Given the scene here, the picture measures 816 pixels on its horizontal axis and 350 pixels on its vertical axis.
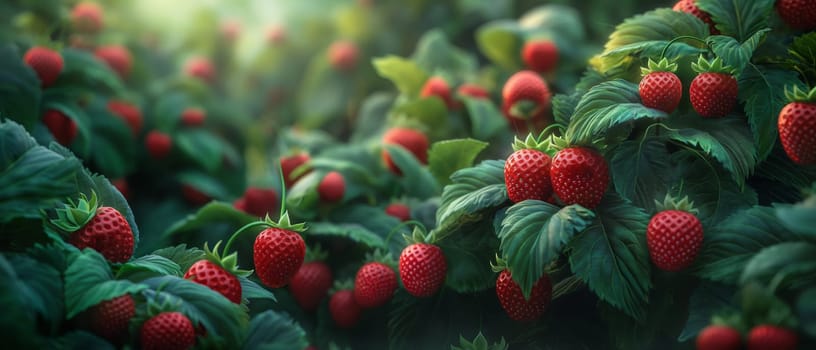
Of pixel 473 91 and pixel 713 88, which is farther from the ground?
pixel 713 88

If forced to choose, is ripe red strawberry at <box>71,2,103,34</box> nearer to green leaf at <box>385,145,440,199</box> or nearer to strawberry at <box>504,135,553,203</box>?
green leaf at <box>385,145,440,199</box>

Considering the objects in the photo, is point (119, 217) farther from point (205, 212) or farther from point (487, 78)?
point (487, 78)

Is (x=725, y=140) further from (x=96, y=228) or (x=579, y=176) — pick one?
(x=96, y=228)

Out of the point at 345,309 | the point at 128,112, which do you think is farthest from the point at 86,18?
the point at 345,309

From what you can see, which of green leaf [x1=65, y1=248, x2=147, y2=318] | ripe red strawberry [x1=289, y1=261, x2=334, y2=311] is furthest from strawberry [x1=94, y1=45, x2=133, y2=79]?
green leaf [x1=65, y1=248, x2=147, y2=318]

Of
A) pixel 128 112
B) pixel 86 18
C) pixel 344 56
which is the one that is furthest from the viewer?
pixel 344 56

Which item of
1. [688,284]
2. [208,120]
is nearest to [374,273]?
[688,284]
